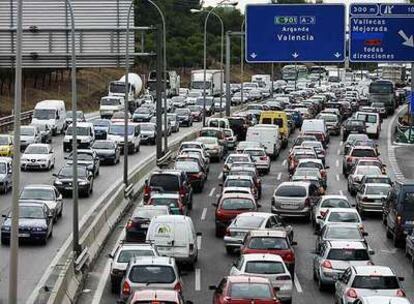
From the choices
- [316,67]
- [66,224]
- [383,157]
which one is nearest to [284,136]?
[383,157]

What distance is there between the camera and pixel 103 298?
25844 millimetres

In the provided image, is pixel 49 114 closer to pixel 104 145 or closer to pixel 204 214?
pixel 104 145

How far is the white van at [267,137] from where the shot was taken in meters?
59.7

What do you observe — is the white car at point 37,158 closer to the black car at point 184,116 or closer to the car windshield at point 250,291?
the black car at point 184,116

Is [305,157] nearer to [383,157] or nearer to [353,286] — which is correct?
[383,157]

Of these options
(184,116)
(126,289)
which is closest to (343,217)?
(126,289)

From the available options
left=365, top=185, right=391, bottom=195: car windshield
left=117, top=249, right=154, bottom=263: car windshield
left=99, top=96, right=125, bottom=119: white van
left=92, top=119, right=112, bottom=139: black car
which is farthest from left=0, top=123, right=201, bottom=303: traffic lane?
left=99, top=96, right=125, bottom=119: white van

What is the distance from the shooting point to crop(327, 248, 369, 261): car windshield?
26703 millimetres

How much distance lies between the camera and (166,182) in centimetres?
4097

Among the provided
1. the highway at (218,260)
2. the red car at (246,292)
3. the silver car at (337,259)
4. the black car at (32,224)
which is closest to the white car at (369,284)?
the red car at (246,292)

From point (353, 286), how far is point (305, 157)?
1166 inches

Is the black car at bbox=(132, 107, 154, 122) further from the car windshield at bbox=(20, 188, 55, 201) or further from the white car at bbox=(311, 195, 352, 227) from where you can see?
the white car at bbox=(311, 195, 352, 227)

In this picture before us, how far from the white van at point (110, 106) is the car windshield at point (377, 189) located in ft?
151

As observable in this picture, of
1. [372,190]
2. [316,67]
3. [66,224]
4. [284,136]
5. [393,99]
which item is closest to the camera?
[66,224]
